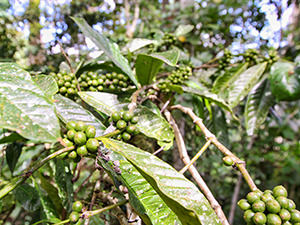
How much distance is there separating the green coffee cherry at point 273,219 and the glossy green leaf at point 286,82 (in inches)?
33.8

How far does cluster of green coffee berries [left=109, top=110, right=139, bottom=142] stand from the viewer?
0.67 metres

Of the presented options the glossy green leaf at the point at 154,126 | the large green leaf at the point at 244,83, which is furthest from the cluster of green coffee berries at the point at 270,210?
the large green leaf at the point at 244,83

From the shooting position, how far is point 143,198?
0.61m

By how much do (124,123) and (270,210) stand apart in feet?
1.42

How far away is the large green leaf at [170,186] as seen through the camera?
467 millimetres

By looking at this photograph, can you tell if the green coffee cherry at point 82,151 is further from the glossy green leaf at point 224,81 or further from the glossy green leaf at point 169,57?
the glossy green leaf at point 224,81

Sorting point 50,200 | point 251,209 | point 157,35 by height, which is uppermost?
point 157,35

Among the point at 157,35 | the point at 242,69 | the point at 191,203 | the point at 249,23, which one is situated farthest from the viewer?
the point at 249,23

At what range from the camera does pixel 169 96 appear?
1.18 m

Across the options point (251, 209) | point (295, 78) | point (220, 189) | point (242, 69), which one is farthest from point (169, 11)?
point (251, 209)

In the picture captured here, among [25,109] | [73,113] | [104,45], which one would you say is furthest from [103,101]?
[25,109]

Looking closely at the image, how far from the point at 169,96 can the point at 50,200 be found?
76 centimetres

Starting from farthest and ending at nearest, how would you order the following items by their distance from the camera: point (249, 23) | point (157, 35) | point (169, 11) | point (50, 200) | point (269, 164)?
1. point (269, 164)
2. point (169, 11)
3. point (249, 23)
4. point (157, 35)
5. point (50, 200)

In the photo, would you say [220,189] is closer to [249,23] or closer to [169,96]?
[249,23]
